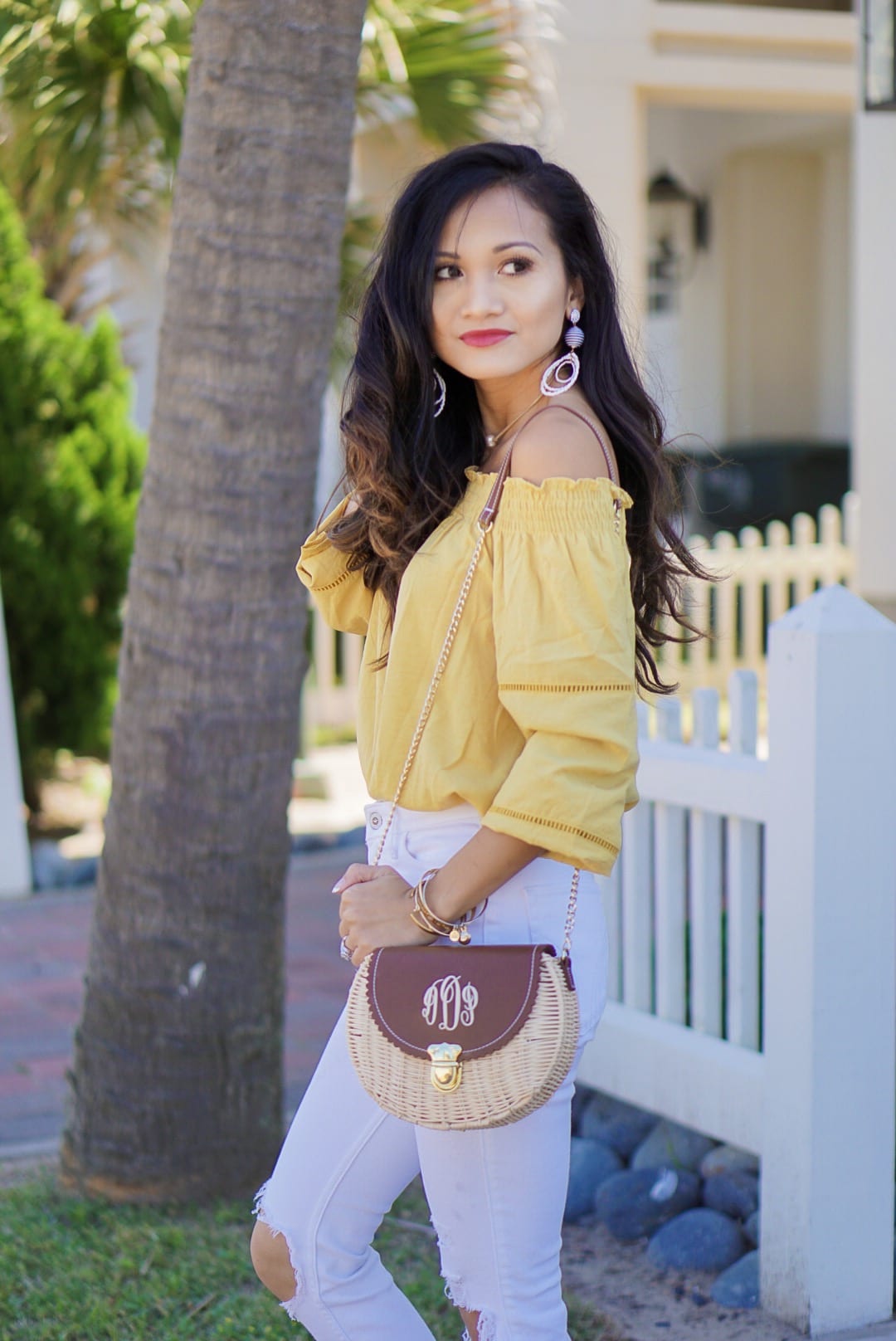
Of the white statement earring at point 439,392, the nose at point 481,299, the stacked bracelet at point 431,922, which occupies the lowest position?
the stacked bracelet at point 431,922

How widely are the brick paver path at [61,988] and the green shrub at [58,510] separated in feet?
3.37

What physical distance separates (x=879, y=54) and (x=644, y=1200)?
4.07 metres

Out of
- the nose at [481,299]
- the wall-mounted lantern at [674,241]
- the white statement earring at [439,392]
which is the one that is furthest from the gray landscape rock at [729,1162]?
the wall-mounted lantern at [674,241]

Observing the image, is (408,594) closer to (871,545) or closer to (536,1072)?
(536,1072)

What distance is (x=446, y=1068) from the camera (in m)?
1.76

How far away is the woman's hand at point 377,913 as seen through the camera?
1872 mm

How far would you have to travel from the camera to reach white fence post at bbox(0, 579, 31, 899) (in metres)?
6.20

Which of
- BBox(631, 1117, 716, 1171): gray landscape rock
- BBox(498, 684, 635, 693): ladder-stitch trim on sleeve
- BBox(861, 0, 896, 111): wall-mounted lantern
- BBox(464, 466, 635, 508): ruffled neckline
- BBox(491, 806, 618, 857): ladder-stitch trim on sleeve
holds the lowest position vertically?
BBox(631, 1117, 716, 1171): gray landscape rock

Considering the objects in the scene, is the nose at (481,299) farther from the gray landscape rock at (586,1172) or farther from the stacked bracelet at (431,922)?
the gray landscape rock at (586,1172)

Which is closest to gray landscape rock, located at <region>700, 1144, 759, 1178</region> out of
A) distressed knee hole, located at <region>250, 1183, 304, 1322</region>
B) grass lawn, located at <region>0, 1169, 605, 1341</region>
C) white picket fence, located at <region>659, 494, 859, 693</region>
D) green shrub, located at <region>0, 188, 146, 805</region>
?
grass lawn, located at <region>0, 1169, 605, 1341</region>

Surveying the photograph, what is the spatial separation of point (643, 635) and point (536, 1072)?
2.38ft

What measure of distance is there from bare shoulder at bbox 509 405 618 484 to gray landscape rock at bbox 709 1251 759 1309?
5.84ft

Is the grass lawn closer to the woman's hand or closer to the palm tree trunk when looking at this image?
the palm tree trunk

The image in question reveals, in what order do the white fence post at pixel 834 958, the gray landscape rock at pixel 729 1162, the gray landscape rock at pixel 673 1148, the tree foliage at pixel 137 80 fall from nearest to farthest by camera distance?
1. the white fence post at pixel 834 958
2. the gray landscape rock at pixel 729 1162
3. the gray landscape rock at pixel 673 1148
4. the tree foliage at pixel 137 80
